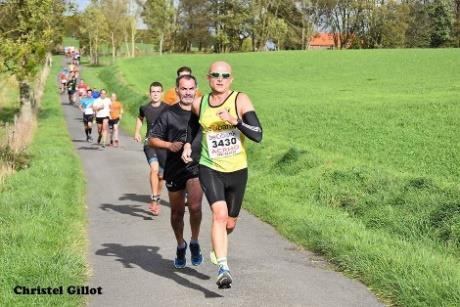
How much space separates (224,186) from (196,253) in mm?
1202

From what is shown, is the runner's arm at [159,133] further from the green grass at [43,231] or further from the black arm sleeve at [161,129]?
the green grass at [43,231]

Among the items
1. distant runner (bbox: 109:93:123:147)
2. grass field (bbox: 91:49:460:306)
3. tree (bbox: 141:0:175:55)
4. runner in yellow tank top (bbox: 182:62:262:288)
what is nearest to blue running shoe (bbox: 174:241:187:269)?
runner in yellow tank top (bbox: 182:62:262:288)

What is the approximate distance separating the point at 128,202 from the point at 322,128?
907cm

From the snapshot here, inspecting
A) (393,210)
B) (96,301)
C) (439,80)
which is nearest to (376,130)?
(393,210)

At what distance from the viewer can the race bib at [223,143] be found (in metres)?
5.38

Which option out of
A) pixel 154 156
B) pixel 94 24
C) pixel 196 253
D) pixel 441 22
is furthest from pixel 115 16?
pixel 196 253

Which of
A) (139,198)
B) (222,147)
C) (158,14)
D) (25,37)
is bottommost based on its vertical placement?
(139,198)

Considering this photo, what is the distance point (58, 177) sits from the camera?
37.8 ft

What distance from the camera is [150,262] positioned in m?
6.61

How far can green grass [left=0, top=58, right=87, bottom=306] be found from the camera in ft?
17.8

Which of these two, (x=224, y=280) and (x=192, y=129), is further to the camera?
(x=192, y=129)

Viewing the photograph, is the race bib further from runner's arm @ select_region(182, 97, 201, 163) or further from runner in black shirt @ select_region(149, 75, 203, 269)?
runner in black shirt @ select_region(149, 75, 203, 269)

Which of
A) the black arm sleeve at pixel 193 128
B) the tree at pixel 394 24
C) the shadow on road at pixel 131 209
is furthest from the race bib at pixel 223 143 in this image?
the tree at pixel 394 24

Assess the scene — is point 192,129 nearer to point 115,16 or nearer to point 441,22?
point 115,16
